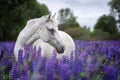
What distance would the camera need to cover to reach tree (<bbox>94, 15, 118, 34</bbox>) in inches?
2442

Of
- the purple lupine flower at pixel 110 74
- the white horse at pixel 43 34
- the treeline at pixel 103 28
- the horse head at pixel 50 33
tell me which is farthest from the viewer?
the treeline at pixel 103 28

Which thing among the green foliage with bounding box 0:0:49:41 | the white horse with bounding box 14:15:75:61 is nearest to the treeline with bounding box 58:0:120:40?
the green foliage with bounding box 0:0:49:41

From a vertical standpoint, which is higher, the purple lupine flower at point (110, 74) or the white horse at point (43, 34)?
the white horse at point (43, 34)

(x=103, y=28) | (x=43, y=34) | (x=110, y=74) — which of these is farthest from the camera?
(x=103, y=28)

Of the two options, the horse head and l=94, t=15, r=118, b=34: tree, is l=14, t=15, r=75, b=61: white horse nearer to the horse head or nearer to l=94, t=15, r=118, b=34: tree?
the horse head

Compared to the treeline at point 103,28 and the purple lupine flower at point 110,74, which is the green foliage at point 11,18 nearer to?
the treeline at point 103,28

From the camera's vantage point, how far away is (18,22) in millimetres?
29406

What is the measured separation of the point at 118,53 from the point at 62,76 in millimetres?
5371

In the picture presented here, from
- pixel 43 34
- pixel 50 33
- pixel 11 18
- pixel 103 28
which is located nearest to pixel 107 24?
pixel 103 28

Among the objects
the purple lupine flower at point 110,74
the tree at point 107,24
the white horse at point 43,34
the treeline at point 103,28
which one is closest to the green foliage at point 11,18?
the treeline at point 103,28

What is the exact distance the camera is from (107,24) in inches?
2773

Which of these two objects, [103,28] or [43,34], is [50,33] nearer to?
[43,34]

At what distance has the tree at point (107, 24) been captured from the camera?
62031mm

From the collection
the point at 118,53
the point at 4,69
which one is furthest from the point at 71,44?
the point at 4,69
